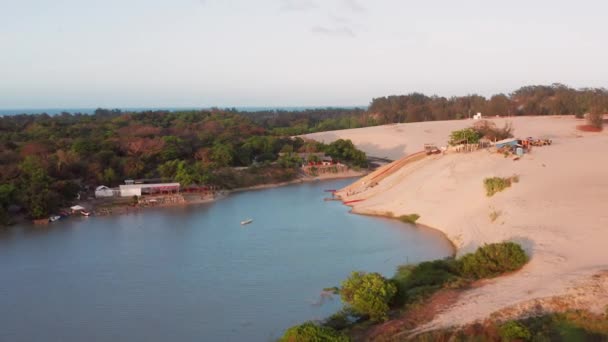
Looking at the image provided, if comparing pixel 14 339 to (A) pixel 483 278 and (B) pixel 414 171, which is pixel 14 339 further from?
(B) pixel 414 171

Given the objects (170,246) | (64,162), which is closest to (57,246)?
(170,246)

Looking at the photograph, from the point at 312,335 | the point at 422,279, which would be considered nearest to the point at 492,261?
the point at 422,279

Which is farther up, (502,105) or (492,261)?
(502,105)

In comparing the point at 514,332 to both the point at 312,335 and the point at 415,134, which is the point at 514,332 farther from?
the point at 415,134

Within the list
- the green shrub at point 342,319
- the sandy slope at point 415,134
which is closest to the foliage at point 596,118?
the sandy slope at point 415,134

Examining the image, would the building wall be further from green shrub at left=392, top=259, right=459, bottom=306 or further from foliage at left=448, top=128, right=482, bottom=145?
foliage at left=448, top=128, right=482, bottom=145

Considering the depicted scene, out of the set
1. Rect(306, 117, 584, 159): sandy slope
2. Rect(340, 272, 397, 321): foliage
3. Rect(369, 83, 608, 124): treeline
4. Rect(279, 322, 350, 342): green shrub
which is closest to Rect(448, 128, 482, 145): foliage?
Rect(306, 117, 584, 159): sandy slope

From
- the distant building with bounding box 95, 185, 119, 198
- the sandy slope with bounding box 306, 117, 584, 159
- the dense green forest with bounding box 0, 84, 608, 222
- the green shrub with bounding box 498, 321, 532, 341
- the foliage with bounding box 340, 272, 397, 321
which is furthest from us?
the sandy slope with bounding box 306, 117, 584, 159
